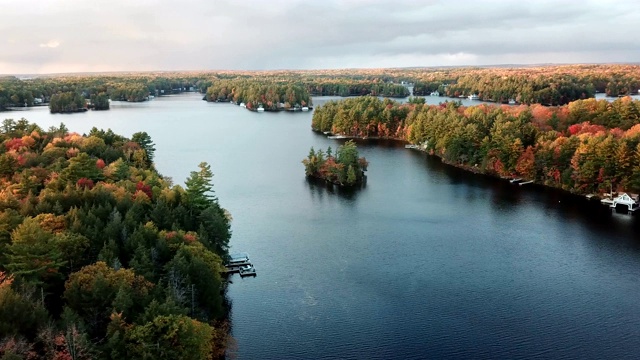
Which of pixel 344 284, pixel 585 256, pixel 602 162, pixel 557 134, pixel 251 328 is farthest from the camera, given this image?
pixel 557 134

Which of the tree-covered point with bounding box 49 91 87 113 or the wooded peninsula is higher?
the tree-covered point with bounding box 49 91 87 113

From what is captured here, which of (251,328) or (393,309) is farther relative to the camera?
(393,309)

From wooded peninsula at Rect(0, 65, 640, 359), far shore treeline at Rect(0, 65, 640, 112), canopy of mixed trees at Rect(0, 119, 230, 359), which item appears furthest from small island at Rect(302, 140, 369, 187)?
far shore treeline at Rect(0, 65, 640, 112)

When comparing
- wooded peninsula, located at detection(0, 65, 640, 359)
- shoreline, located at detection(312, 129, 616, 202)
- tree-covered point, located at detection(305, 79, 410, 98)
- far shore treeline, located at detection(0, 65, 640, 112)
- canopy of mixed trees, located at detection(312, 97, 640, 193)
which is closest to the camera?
wooded peninsula, located at detection(0, 65, 640, 359)

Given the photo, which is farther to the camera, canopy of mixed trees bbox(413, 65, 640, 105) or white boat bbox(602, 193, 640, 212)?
canopy of mixed trees bbox(413, 65, 640, 105)

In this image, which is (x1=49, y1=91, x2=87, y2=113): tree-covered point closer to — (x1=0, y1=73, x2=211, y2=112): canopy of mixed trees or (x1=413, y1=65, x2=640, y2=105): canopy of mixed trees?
(x1=0, y1=73, x2=211, y2=112): canopy of mixed trees

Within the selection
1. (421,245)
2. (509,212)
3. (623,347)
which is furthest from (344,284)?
(509,212)

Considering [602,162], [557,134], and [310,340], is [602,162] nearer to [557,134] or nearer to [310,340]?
[557,134]
